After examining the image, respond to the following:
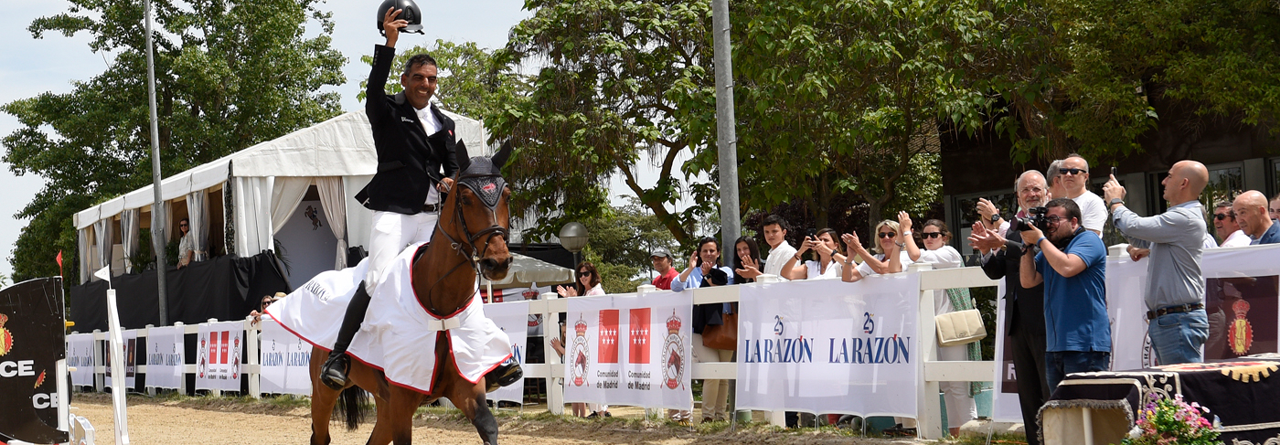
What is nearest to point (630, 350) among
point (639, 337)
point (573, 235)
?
point (639, 337)

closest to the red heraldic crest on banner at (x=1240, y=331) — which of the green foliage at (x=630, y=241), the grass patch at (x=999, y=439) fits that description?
the grass patch at (x=999, y=439)

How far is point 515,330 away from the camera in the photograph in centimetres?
1192

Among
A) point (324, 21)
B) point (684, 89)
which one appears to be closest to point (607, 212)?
point (684, 89)

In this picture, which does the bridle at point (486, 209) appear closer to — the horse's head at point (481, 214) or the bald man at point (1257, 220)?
the horse's head at point (481, 214)

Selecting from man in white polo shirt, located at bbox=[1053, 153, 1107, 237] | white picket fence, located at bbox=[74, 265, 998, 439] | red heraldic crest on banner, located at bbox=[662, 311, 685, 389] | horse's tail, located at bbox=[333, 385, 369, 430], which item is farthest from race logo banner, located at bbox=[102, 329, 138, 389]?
man in white polo shirt, located at bbox=[1053, 153, 1107, 237]

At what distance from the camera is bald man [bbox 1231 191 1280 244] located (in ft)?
24.2

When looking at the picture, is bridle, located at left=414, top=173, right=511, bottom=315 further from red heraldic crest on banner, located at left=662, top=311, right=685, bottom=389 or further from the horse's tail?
red heraldic crest on banner, located at left=662, top=311, right=685, bottom=389

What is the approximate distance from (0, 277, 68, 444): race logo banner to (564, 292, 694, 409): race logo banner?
15.1 ft

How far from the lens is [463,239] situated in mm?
6082

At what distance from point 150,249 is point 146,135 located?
12809mm

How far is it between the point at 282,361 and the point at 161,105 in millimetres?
26065

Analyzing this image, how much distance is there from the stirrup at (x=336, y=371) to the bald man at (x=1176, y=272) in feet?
14.7

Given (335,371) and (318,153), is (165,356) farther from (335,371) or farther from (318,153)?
(335,371)

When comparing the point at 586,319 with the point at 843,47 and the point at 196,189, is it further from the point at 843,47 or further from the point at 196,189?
the point at 196,189
